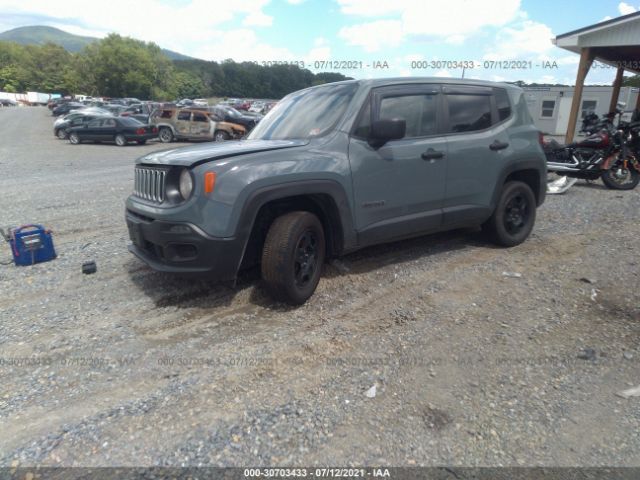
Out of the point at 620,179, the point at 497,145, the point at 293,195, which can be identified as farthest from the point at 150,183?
the point at 620,179

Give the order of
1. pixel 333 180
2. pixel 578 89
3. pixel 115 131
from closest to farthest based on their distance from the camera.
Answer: pixel 333 180, pixel 578 89, pixel 115 131

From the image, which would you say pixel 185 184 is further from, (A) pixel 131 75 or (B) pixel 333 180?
(A) pixel 131 75

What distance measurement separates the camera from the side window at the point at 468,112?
470 cm

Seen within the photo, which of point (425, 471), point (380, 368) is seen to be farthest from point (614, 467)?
point (380, 368)

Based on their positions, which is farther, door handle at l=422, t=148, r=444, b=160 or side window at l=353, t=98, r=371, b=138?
door handle at l=422, t=148, r=444, b=160

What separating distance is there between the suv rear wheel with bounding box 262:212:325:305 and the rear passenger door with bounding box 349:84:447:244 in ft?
1.56

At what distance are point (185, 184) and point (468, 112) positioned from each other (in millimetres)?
3203

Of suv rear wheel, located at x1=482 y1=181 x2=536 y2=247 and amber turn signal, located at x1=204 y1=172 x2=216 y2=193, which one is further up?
amber turn signal, located at x1=204 y1=172 x2=216 y2=193

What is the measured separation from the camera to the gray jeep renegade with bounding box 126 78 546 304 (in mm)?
3365

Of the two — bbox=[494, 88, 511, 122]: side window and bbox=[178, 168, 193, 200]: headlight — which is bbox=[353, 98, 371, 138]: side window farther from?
bbox=[494, 88, 511, 122]: side window

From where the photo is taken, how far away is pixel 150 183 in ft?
12.0

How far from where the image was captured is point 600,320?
143 inches

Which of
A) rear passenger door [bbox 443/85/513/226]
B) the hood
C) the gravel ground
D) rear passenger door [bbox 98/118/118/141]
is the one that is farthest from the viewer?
rear passenger door [bbox 98/118/118/141]

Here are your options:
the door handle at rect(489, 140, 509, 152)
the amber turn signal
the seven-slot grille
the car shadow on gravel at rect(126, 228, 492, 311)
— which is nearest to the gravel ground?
the car shadow on gravel at rect(126, 228, 492, 311)
